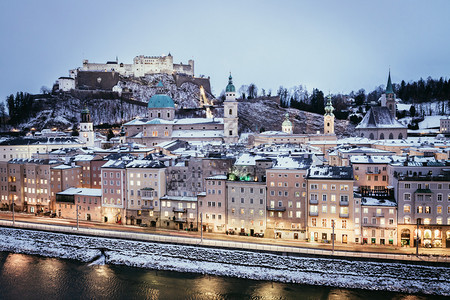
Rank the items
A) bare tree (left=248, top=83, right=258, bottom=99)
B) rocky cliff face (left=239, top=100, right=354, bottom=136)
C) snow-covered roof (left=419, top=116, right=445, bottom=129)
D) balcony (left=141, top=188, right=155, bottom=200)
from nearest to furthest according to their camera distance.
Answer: balcony (left=141, top=188, right=155, bottom=200) < snow-covered roof (left=419, top=116, right=445, bottom=129) < rocky cliff face (left=239, top=100, right=354, bottom=136) < bare tree (left=248, top=83, right=258, bottom=99)

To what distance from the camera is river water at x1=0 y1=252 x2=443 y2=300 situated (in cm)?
2745

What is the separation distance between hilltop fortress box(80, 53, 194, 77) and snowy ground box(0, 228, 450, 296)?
8814 centimetres

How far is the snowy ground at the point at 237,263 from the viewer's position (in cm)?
2833

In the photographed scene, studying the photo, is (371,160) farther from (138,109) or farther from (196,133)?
(138,109)

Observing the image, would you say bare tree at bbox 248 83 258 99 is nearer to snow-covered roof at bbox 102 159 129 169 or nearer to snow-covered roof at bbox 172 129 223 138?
snow-covered roof at bbox 172 129 223 138

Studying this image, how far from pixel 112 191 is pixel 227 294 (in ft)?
64.7

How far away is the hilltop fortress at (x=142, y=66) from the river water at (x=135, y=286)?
94.6 metres

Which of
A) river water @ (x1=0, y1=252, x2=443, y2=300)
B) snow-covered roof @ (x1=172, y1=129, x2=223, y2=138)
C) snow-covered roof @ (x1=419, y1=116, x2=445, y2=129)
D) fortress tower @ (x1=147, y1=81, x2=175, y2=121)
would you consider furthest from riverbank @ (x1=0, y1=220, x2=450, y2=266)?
snow-covered roof @ (x1=419, y1=116, x2=445, y2=129)

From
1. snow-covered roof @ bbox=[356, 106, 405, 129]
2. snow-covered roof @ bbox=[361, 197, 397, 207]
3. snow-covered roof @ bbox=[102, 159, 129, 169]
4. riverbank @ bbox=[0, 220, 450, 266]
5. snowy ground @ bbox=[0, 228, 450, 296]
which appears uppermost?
snow-covered roof @ bbox=[356, 106, 405, 129]

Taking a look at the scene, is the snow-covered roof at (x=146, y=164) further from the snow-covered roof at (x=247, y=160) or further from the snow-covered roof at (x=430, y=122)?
the snow-covered roof at (x=430, y=122)

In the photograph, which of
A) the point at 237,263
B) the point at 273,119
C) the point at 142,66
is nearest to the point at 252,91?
the point at 273,119

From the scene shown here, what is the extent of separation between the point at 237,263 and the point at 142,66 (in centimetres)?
10142

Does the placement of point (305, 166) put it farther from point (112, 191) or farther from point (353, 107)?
point (353, 107)

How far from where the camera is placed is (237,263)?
1249 inches
